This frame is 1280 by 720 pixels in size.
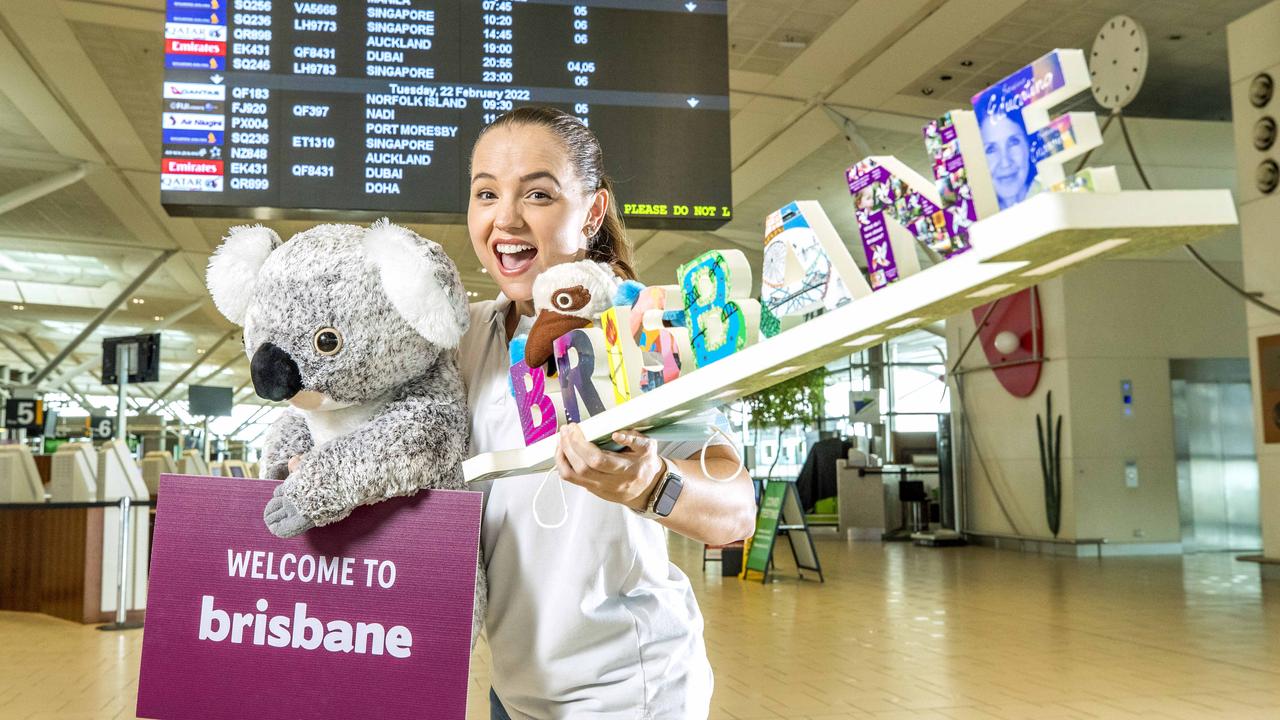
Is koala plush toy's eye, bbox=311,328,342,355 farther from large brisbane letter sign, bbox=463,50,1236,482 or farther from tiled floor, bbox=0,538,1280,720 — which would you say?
tiled floor, bbox=0,538,1280,720

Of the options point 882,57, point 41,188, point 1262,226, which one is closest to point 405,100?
point 882,57

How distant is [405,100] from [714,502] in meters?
2.70

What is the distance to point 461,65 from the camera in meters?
3.70

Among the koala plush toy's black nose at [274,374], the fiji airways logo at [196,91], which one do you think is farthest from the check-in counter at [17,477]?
the koala plush toy's black nose at [274,374]

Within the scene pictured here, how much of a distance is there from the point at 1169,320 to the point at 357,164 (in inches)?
416

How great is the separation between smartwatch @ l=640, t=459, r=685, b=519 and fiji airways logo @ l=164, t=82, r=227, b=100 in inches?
118

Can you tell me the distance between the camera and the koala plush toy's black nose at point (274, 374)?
137cm

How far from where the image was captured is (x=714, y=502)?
1.35 metres

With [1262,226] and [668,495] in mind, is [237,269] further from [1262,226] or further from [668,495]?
[1262,226]

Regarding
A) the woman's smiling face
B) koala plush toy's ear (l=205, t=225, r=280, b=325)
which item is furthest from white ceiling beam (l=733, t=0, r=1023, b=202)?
koala plush toy's ear (l=205, t=225, r=280, b=325)

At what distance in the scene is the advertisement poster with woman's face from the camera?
76 centimetres

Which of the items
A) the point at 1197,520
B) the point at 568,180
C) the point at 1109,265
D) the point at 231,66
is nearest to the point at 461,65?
the point at 231,66

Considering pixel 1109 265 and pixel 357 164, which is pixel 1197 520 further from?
pixel 357 164

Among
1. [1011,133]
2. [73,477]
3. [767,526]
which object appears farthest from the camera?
[767,526]
